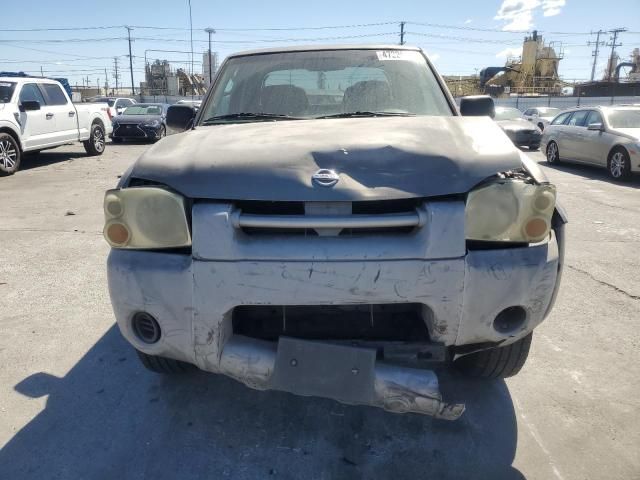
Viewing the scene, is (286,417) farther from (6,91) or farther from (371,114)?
(6,91)

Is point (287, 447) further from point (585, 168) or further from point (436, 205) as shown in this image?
point (585, 168)

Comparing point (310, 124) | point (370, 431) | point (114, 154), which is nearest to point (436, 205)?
point (310, 124)

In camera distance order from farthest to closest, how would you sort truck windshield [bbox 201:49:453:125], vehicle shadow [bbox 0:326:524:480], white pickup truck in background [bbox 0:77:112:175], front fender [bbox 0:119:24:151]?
1. white pickup truck in background [bbox 0:77:112:175]
2. front fender [bbox 0:119:24:151]
3. truck windshield [bbox 201:49:453:125]
4. vehicle shadow [bbox 0:326:524:480]

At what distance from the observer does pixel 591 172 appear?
11164 mm

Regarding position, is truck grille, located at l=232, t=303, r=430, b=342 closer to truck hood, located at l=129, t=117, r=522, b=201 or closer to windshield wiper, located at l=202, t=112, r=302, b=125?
truck hood, located at l=129, t=117, r=522, b=201

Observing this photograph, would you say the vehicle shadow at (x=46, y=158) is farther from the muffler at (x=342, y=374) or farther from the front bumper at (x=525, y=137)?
the front bumper at (x=525, y=137)

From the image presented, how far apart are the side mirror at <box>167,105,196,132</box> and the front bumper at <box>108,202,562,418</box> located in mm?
1757

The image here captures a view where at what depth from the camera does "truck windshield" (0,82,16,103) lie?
9977mm

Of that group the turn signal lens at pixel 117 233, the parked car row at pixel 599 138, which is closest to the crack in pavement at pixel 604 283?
the turn signal lens at pixel 117 233

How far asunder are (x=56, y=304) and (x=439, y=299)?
10.5ft

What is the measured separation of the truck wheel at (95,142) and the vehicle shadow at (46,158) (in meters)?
0.31

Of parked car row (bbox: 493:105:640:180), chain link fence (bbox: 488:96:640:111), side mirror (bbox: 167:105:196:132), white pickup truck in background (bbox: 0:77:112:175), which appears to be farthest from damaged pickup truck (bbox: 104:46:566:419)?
chain link fence (bbox: 488:96:640:111)

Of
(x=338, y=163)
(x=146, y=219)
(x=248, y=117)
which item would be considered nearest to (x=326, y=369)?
(x=338, y=163)

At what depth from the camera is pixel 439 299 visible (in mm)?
1850
